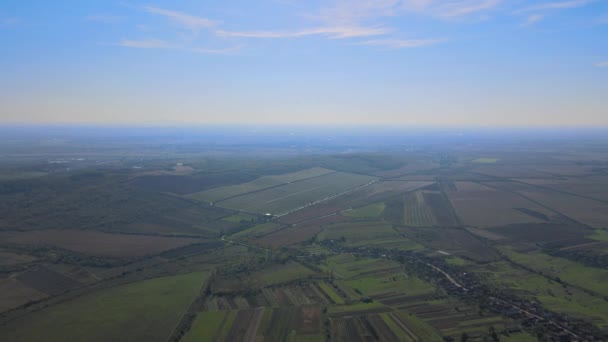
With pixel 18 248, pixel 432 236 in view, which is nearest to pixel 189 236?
pixel 18 248

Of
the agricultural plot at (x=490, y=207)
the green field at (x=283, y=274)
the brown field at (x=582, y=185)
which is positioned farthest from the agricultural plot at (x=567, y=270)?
the brown field at (x=582, y=185)

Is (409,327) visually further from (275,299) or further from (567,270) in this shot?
(567,270)

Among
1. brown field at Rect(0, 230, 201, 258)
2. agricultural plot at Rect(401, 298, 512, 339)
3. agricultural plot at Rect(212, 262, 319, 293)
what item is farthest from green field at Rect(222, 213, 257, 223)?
agricultural plot at Rect(401, 298, 512, 339)

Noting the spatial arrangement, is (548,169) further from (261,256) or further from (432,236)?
(261,256)

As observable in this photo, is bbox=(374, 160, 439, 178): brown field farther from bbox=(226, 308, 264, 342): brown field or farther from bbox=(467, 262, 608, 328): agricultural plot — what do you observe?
bbox=(226, 308, 264, 342): brown field

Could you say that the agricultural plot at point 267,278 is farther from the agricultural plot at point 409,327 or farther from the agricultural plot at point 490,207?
the agricultural plot at point 490,207
